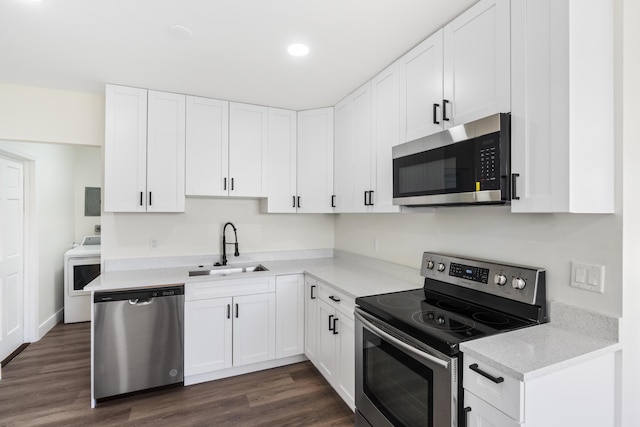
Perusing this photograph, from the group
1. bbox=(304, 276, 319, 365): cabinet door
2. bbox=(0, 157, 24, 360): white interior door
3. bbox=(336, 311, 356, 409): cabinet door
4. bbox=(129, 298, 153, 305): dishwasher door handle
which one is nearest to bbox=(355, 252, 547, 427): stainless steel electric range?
bbox=(336, 311, 356, 409): cabinet door

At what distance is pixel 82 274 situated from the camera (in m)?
4.02

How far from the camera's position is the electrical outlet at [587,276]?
4.34 ft

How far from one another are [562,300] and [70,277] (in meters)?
4.89

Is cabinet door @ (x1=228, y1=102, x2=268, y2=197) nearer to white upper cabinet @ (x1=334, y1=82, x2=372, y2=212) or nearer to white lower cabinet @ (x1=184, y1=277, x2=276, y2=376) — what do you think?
white upper cabinet @ (x1=334, y1=82, x2=372, y2=212)

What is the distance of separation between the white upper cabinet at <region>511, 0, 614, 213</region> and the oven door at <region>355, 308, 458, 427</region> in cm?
78

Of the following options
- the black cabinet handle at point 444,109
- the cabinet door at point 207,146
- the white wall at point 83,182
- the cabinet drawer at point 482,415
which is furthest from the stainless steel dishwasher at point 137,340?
the white wall at point 83,182

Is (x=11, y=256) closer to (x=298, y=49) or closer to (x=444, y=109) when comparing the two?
(x=298, y=49)

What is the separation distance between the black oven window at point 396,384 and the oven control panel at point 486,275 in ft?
1.89

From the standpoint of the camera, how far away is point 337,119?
3.03 m

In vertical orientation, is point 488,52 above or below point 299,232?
above

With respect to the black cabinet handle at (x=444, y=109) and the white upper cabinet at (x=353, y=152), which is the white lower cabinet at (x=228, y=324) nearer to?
the white upper cabinet at (x=353, y=152)

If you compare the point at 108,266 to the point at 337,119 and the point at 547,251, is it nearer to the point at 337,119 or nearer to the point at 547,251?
the point at 337,119

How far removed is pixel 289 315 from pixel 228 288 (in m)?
0.61

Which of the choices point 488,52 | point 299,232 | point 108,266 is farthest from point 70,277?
point 488,52
